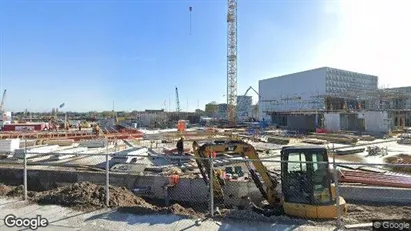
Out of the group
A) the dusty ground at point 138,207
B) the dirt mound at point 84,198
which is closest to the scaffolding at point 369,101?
the dusty ground at point 138,207

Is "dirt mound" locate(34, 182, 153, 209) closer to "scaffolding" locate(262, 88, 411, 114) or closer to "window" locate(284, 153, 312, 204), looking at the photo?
"window" locate(284, 153, 312, 204)

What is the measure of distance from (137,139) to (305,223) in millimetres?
24300

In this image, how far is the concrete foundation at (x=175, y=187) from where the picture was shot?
1080 centimetres

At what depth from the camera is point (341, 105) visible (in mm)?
49906

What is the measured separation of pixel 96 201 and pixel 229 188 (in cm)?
475

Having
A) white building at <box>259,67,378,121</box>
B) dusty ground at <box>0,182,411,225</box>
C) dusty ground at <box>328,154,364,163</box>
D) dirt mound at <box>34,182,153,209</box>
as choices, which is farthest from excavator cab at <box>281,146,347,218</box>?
white building at <box>259,67,378,121</box>

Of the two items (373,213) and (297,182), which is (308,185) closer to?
(297,182)

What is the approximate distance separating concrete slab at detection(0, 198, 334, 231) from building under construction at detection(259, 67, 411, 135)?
33.8 m

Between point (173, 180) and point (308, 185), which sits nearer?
point (308, 185)

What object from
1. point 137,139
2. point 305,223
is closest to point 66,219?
point 305,223

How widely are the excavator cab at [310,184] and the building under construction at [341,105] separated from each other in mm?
32319

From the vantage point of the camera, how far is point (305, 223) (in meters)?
7.07

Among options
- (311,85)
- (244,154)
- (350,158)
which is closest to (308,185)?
(244,154)

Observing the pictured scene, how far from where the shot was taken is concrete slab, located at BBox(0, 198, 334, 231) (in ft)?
22.7
